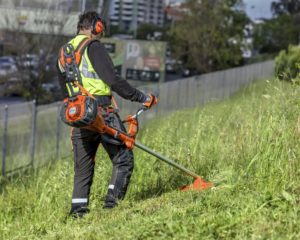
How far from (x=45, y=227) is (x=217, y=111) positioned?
184 inches

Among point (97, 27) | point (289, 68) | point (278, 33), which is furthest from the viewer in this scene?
point (278, 33)

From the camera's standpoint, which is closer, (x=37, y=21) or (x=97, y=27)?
(x=97, y=27)

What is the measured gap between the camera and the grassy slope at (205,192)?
429cm

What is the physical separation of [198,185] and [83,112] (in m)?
1.32

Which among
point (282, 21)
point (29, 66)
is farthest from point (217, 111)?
point (282, 21)

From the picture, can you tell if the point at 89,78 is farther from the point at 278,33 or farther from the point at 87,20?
the point at 278,33

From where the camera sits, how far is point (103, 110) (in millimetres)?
5922

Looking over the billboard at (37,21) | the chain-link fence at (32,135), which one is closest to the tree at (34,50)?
the billboard at (37,21)

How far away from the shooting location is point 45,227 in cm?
560

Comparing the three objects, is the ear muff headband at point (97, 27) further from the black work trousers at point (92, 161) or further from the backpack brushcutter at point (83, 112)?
the black work trousers at point (92, 161)

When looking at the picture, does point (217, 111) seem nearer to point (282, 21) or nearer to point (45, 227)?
point (45, 227)

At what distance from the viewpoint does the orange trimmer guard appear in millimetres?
5883

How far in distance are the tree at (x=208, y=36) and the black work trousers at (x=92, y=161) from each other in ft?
119

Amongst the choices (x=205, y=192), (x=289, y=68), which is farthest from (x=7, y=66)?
(x=205, y=192)
